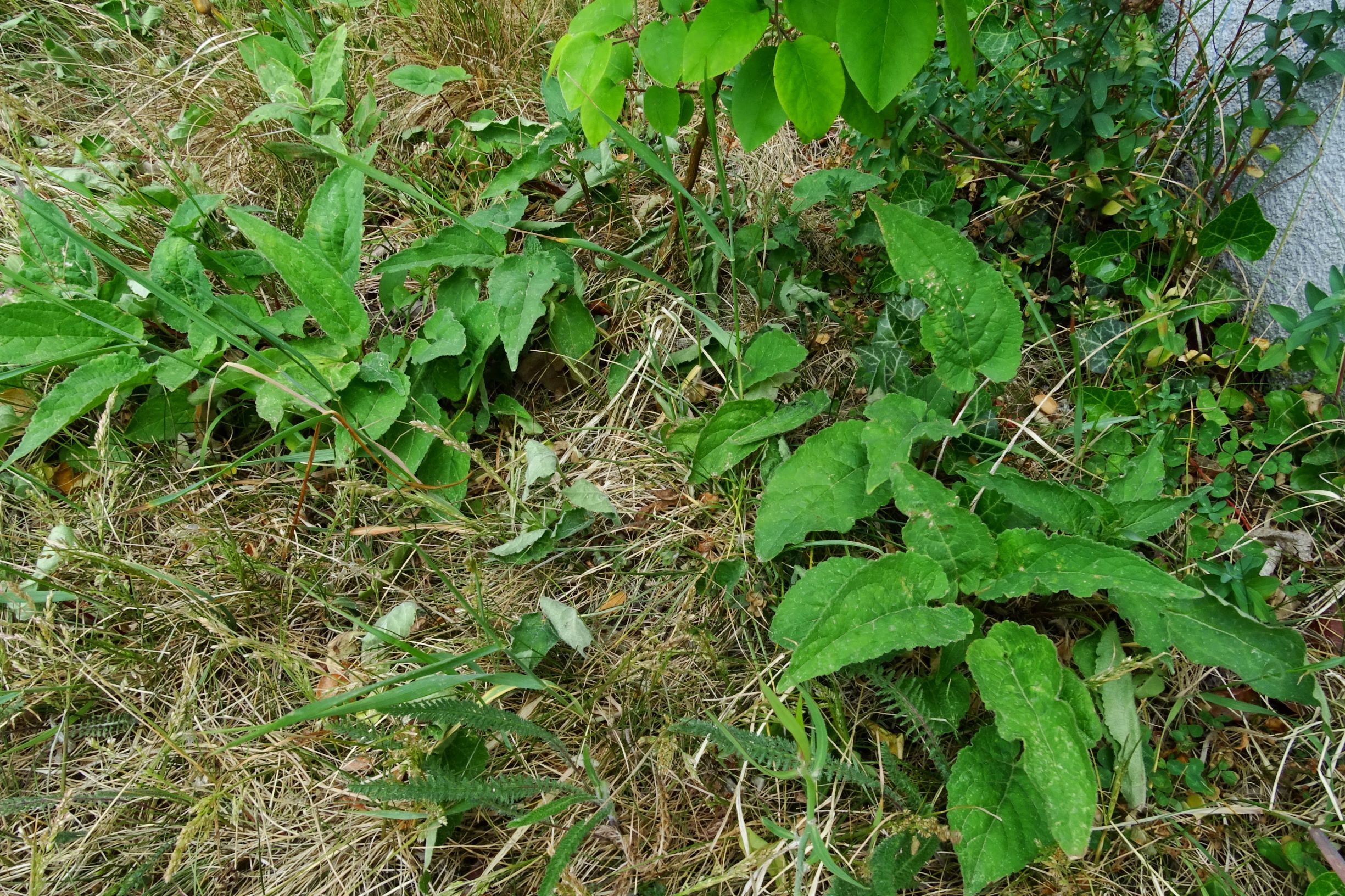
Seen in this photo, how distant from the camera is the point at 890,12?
1.24 meters

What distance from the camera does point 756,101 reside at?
1.50 m

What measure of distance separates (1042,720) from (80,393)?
1.96 m

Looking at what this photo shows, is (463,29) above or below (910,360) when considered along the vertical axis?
above

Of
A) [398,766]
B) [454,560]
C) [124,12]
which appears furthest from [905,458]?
[124,12]

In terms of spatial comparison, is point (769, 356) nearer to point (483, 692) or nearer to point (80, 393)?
Answer: point (483, 692)

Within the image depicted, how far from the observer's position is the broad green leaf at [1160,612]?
128 cm

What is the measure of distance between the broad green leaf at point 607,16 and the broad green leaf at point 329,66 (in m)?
0.92

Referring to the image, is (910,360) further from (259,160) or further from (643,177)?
(259,160)

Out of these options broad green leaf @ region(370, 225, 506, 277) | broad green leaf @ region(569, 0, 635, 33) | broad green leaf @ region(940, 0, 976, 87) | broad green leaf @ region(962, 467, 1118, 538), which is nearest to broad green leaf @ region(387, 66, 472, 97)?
broad green leaf @ region(370, 225, 506, 277)

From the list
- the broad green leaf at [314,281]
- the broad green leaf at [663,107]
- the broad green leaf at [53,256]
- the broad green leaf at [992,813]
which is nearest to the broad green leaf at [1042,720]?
the broad green leaf at [992,813]

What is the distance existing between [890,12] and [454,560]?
4.18ft

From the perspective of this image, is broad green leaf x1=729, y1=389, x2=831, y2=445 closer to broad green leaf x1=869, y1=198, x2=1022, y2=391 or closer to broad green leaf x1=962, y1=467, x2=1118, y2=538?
broad green leaf x1=869, y1=198, x2=1022, y2=391

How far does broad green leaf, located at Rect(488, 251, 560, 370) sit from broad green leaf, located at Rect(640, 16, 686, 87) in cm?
50

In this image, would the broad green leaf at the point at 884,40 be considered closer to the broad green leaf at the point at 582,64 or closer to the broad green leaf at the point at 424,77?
the broad green leaf at the point at 582,64
